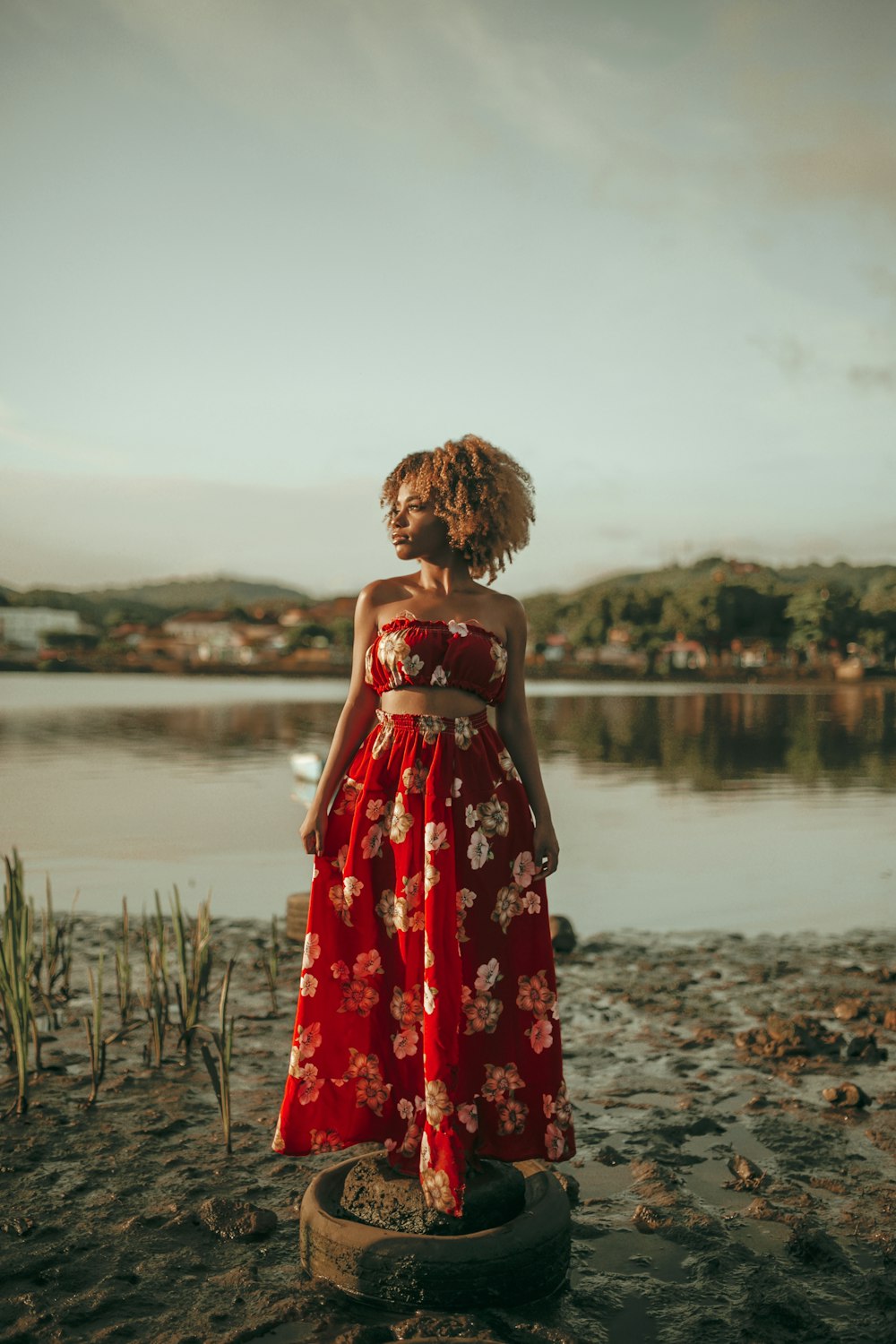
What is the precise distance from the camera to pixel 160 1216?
3658 mm

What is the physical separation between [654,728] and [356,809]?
115 ft

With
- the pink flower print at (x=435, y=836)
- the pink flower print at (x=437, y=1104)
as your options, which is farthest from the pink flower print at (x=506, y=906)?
the pink flower print at (x=437, y=1104)

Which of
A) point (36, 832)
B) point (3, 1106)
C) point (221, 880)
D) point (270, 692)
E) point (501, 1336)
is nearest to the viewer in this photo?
point (501, 1336)

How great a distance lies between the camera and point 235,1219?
11.8 feet

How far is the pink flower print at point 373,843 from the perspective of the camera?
3.26 metres

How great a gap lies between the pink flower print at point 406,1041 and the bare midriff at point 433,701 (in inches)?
35.1

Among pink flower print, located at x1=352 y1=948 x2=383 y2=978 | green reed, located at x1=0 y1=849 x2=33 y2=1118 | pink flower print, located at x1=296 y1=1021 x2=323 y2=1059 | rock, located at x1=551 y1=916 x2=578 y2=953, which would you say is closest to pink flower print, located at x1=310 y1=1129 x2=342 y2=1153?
pink flower print, located at x1=296 y1=1021 x2=323 y2=1059

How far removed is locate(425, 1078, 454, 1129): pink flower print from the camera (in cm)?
311

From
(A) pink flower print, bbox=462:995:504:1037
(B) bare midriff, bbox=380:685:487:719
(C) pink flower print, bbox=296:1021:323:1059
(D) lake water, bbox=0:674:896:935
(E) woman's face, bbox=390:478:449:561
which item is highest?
(E) woman's face, bbox=390:478:449:561

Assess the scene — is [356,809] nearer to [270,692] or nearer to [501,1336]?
[501,1336]

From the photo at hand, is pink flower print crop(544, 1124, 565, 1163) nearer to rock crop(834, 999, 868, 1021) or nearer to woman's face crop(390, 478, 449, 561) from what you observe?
woman's face crop(390, 478, 449, 561)

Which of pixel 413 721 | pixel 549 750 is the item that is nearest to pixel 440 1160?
pixel 413 721

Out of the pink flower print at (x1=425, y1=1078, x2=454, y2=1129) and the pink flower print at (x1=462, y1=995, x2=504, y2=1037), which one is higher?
the pink flower print at (x1=462, y1=995, x2=504, y2=1037)

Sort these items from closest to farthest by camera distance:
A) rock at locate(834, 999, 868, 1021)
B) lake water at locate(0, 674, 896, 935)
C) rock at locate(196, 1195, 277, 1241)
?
rock at locate(196, 1195, 277, 1241) < rock at locate(834, 999, 868, 1021) < lake water at locate(0, 674, 896, 935)
